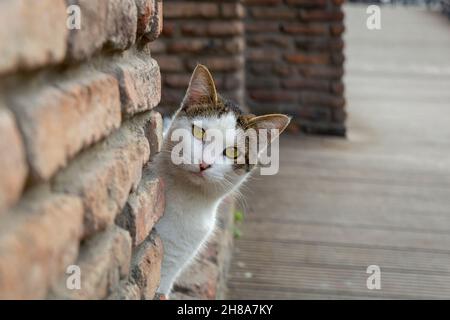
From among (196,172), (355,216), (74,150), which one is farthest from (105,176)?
(355,216)

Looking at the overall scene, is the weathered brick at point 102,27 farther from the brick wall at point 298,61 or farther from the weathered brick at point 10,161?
the brick wall at point 298,61

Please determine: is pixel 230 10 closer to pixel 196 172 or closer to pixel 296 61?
pixel 296 61

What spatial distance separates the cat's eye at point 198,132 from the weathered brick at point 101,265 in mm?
898

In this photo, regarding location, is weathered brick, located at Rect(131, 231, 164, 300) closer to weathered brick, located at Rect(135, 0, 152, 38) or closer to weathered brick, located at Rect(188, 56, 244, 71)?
weathered brick, located at Rect(135, 0, 152, 38)

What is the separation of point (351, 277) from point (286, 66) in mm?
2665

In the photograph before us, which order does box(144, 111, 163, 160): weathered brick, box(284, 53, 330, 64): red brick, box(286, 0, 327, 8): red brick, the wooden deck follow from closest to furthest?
1. box(144, 111, 163, 160): weathered brick
2. the wooden deck
3. box(286, 0, 327, 8): red brick
4. box(284, 53, 330, 64): red brick

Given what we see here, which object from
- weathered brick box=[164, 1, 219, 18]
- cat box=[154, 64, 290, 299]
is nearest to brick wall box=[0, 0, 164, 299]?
cat box=[154, 64, 290, 299]

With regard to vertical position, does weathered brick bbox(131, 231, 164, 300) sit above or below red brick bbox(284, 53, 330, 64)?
below

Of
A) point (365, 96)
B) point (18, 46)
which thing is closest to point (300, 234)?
point (18, 46)

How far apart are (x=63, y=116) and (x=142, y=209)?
44cm

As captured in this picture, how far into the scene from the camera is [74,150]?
0.81 meters

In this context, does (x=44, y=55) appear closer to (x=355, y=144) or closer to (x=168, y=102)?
(x=168, y=102)

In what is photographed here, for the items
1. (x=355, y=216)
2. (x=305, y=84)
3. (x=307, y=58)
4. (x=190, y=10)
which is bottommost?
(x=355, y=216)

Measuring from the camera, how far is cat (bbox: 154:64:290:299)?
1765mm
